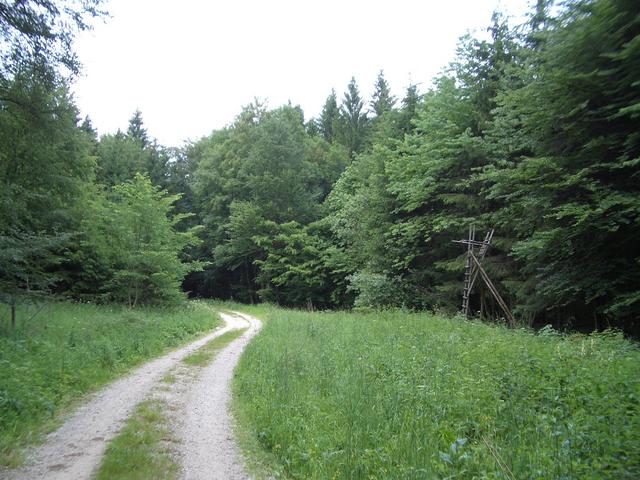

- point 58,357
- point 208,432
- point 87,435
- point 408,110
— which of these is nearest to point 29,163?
point 58,357

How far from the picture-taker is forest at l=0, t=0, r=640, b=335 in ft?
30.3

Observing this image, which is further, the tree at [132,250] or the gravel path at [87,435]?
the tree at [132,250]

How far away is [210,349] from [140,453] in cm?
790

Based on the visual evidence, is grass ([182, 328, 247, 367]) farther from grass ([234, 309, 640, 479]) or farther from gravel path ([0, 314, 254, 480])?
grass ([234, 309, 640, 479])

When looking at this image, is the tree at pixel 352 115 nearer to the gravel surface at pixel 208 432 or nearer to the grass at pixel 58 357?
the grass at pixel 58 357

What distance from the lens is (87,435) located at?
18.1 ft

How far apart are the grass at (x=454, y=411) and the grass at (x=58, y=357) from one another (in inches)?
115

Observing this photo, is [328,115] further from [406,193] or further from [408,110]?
[406,193]

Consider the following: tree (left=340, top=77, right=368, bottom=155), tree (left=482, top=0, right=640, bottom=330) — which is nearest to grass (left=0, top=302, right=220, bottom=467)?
tree (left=482, top=0, right=640, bottom=330)

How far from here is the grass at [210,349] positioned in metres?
10.8

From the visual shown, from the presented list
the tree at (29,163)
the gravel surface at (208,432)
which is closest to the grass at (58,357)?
the tree at (29,163)

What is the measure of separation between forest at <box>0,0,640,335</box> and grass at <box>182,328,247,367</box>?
4.00 metres

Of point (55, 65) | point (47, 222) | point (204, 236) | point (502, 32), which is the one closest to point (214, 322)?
point (47, 222)

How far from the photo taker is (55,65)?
324 inches
